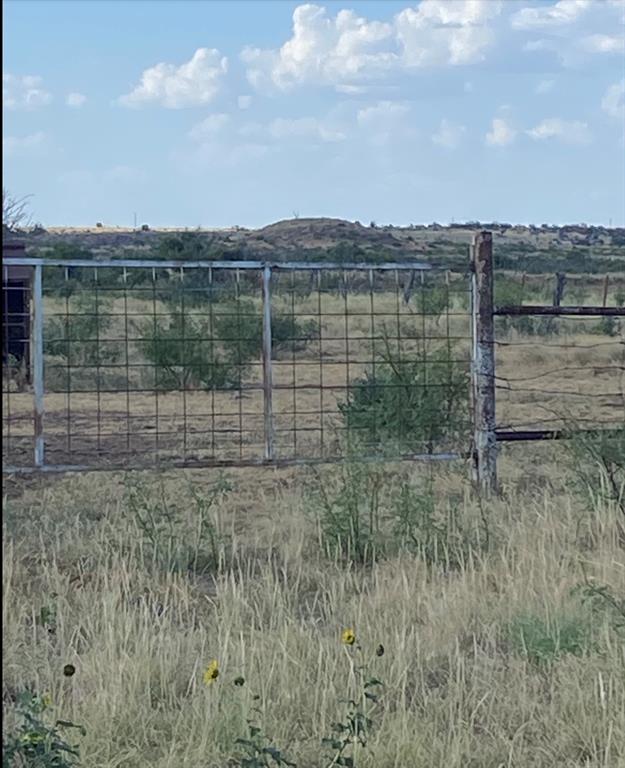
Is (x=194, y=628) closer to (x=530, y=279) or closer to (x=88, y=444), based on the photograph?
(x=88, y=444)

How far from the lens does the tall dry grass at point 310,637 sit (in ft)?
14.6

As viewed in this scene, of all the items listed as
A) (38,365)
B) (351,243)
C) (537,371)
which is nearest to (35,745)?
(38,365)

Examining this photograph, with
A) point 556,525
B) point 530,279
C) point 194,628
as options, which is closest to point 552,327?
point 530,279

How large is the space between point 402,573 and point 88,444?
6.75 m

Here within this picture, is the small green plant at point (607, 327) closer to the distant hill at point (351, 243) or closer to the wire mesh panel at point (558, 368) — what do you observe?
the wire mesh panel at point (558, 368)

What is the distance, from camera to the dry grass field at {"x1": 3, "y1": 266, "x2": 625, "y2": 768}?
14.6ft

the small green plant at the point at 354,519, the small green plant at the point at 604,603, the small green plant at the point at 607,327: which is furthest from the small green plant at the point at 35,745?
the small green plant at the point at 607,327

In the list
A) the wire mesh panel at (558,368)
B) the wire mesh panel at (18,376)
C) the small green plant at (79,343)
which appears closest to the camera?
the wire mesh panel at (558,368)

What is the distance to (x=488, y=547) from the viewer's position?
7.20 m

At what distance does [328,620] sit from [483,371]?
3.91 m

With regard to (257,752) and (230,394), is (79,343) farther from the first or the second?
(257,752)

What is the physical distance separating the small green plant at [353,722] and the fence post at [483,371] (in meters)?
4.66

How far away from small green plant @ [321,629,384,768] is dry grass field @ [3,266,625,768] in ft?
0.05

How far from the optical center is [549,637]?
5.38 meters
